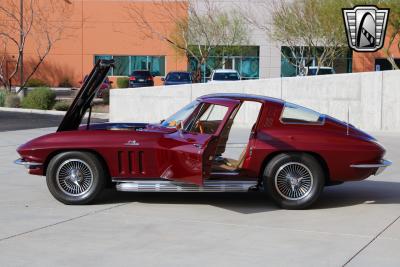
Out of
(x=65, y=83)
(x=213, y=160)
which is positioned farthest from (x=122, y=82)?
(x=213, y=160)

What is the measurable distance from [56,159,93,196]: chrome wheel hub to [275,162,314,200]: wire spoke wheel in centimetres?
232

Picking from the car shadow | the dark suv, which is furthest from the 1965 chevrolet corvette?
the dark suv

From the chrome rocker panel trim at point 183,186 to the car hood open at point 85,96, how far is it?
123cm

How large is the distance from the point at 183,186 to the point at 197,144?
2.06 feet

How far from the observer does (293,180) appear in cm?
942

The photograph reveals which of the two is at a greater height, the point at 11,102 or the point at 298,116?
the point at 298,116

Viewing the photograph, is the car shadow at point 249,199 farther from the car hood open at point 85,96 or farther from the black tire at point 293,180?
the car hood open at point 85,96

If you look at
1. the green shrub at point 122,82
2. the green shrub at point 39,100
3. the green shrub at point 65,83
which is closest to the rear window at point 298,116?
the green shrub at point 39,100

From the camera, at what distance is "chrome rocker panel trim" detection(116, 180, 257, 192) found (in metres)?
9.34

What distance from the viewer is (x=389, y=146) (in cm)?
1748

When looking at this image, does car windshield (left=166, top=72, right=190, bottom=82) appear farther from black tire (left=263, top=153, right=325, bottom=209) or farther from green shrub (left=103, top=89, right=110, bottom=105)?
black tire (left=263, top=153, right=325, bottom=209)

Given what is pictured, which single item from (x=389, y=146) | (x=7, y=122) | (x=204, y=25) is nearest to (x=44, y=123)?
(x=7, y=122)

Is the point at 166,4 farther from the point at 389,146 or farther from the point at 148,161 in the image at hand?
the point at 148,161

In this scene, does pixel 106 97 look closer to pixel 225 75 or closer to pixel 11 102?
pixel 11 102
